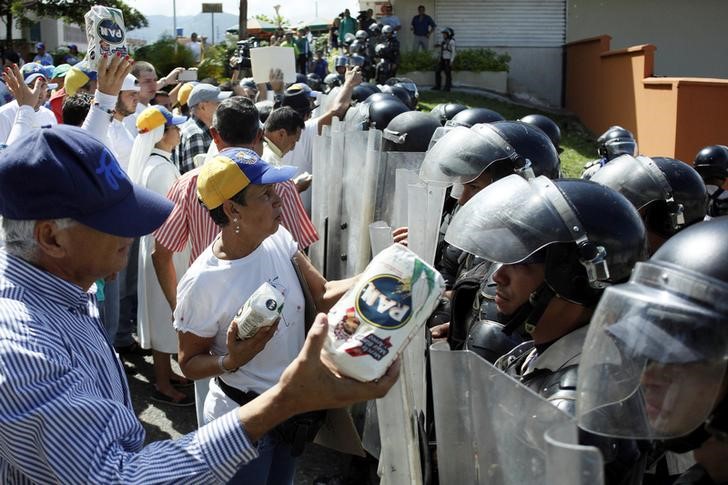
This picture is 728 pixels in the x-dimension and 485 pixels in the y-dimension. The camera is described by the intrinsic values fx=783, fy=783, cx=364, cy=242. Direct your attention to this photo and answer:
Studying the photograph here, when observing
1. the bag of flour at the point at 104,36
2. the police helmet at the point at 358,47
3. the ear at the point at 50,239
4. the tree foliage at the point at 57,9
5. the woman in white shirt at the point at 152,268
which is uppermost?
the tree foliage at the point at 57,9

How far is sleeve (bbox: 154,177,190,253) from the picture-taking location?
4332 mm

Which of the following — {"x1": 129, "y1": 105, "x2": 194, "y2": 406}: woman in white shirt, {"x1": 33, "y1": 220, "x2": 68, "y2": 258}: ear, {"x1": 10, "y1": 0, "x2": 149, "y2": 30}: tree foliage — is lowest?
{"x1": 129, "y1": 105, "x2": 194, "y2": 406}: woman in white shirt

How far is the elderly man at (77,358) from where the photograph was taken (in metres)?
1.67

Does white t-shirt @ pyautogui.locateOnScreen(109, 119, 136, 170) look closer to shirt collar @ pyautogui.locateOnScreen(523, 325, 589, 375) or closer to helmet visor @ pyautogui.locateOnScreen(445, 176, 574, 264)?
helmet visor @ pyautogui.locateOnScreen(445, 176, 574, 264)

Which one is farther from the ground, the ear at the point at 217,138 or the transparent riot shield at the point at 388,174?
the ear at the point at 217,138

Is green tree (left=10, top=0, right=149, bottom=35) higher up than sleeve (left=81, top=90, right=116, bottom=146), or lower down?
higher up

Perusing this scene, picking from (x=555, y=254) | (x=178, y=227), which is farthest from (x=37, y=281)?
(x=178, y=227)

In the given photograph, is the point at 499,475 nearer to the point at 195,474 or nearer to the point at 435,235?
the point at 195,474

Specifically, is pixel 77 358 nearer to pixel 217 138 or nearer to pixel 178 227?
A: pixel 178 227

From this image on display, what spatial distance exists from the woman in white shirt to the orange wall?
10695 millimetres

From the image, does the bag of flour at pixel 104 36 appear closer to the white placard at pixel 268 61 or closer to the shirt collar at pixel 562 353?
the shirt collar at pixel 562 353

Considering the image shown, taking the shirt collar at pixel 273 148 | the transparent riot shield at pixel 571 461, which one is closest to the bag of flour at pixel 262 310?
the transparent riot shield at pixel 571 461

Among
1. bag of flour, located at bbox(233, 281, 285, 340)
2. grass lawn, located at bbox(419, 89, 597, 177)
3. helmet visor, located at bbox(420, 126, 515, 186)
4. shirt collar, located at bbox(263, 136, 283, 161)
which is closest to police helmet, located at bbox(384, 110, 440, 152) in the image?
shirt collar, located at bbox(263, 136, 283, 161)

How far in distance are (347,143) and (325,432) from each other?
2403mm
